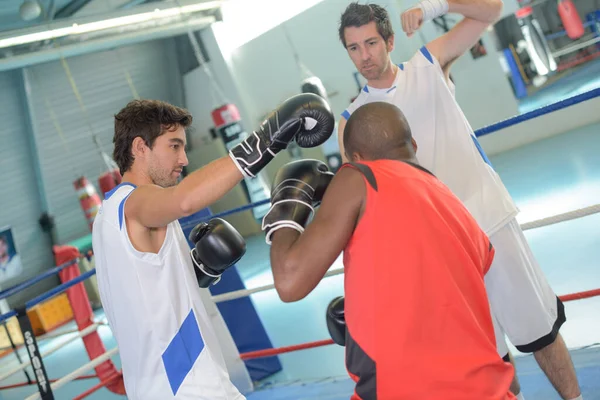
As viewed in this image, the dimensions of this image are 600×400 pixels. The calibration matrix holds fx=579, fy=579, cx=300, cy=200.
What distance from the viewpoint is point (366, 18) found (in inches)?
75.9

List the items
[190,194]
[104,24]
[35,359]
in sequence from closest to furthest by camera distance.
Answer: [190,194] < [35,359] < [104,24]

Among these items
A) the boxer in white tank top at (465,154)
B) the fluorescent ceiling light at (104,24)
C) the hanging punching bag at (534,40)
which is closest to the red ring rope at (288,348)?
the boxer in white tank top at (465,154)

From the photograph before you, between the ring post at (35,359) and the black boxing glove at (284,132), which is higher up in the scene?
the black boxing glove at (284,132)

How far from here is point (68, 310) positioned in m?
9.48

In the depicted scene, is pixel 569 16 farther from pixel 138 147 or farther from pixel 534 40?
pixel 138 147

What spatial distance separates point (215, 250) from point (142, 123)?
386mm

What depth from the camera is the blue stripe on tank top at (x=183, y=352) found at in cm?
144

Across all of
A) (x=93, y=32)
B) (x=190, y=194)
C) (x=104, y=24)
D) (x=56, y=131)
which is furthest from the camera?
(x=56, y=131)

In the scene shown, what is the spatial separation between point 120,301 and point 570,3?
31.6 ft

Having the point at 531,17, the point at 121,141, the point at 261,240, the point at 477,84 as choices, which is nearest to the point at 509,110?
the point at 477,84

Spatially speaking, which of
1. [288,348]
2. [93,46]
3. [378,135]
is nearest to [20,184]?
[93,46]

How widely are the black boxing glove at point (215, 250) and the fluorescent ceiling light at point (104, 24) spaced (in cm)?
589

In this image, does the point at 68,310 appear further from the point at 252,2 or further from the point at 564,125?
the point at 564,125

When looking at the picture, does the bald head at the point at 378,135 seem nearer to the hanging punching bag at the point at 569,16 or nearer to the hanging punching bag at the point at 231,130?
the hanging punching bag at the point at 231,130
